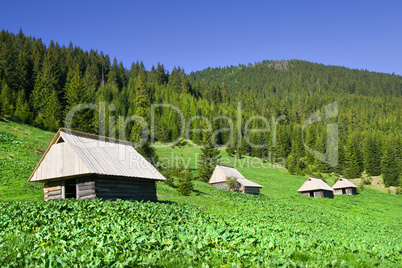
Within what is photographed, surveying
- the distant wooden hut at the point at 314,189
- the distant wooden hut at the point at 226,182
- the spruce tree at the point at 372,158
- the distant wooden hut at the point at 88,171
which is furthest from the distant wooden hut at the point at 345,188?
the distant wooden hut at the point at 88,171

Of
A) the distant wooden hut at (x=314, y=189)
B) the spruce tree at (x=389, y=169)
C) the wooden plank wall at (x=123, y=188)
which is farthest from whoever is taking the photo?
the spruce tree at (x=389, y=169)

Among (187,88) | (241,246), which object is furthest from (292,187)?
(187,88)

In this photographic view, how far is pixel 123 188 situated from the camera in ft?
79.8

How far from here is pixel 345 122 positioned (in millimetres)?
182750

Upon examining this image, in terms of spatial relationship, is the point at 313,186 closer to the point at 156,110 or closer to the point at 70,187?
the point at 70,187

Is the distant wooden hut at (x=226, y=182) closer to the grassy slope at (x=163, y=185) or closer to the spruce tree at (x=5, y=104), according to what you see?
the grassy slope at (x=163, y=185)

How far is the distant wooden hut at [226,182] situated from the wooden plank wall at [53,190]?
3819cm

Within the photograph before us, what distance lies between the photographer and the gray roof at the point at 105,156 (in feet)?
73.2

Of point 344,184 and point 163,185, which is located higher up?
point 163,185

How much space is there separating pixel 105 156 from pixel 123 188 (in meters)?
3.18

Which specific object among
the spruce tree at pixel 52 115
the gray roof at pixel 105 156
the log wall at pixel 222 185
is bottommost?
the log wall at pixel 222 185

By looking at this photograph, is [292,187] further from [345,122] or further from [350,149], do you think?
[345,122]

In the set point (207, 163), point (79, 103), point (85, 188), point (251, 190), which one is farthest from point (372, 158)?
point (85, 188)

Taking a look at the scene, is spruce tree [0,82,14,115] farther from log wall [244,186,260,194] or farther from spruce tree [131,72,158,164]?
log wall [244,186,260,194]
